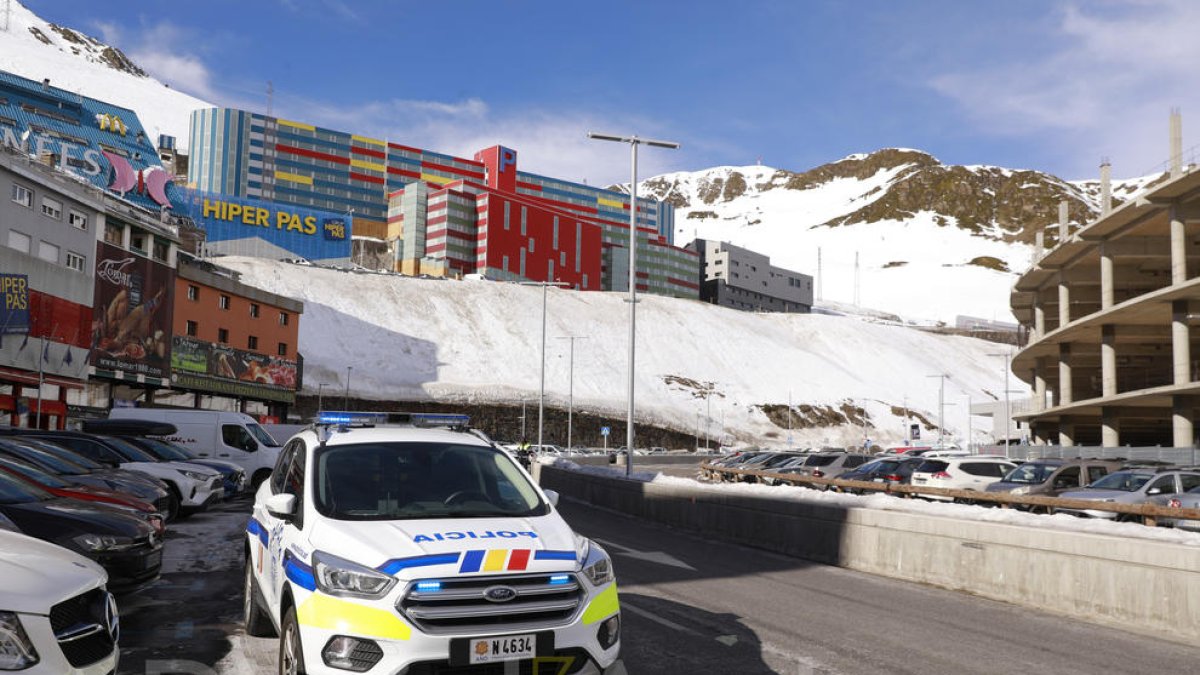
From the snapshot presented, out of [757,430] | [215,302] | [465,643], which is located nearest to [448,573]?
[465,643]

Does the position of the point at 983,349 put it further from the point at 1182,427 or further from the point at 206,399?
the point at 206,399

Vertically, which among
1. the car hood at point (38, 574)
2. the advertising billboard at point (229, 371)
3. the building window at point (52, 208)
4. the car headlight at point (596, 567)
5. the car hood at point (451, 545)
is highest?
the building window at point (52, 208)

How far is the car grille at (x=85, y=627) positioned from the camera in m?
5.12

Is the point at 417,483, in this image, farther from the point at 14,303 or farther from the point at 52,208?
the point at 52,208

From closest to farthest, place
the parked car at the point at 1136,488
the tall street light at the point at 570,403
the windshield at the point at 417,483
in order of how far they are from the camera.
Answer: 1. the windshield at the point at 417,483
2. the parked car at the point at 1136,488
3. the tall street light at the point at 570,403

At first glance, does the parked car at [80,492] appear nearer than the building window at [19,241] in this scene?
Yes

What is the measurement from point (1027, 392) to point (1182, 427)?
11225 cm

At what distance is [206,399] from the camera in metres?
62.5

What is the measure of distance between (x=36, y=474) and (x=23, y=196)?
125 feet

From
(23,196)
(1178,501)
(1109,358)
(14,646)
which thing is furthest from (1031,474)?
(23,196)

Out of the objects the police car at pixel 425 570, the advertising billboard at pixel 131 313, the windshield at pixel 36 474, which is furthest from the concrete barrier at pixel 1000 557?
the advertising billboard at pixel 131 313

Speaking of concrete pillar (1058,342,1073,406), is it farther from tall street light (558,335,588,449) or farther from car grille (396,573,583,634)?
car grille (396,573,583,634)

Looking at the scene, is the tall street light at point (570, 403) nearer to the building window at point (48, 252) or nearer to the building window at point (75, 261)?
the building window at point (75, 261)

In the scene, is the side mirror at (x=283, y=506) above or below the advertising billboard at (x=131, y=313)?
below
